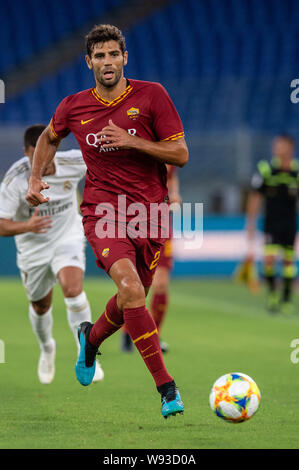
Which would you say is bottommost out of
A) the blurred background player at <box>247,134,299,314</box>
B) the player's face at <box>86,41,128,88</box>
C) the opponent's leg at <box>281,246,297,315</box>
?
the opponent's leg at <box>281,246,297,315</box>

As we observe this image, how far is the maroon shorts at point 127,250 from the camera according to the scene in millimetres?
4660

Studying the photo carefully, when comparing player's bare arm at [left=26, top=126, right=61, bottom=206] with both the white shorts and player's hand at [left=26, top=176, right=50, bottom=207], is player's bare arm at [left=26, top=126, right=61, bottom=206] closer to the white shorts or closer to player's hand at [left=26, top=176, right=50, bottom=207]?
player's hand at [left=26, top=176, right=50, bottom=207]

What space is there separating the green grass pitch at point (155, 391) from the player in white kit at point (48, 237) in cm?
49

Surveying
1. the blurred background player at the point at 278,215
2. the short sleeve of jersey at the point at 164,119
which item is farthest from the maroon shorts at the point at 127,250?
the blurred background player at the point at 278,215

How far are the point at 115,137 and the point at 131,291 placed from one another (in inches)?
33.4

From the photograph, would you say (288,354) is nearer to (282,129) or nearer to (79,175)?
(79,175)

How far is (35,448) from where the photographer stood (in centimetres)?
400

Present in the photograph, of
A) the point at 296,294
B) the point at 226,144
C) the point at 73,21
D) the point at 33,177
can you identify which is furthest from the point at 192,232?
the point at 33,177

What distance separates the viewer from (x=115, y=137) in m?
4.52

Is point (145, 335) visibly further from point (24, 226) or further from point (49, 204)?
point (49, 204)

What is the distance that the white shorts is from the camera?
605cm

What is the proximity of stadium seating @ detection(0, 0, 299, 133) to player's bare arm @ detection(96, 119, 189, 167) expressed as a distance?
12.5 meters

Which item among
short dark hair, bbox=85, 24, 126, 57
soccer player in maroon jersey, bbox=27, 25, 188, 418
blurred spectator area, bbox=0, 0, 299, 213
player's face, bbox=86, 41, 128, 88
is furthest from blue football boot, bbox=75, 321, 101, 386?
blurred spectator area, bbox=0, 0, 299, 213

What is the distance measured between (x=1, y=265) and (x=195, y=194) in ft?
13.2
